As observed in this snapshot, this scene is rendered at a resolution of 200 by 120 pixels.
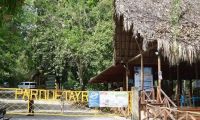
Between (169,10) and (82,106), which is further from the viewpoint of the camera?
(82,106)

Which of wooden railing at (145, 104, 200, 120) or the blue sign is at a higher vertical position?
the blue sign

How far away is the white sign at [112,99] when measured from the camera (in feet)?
44.9

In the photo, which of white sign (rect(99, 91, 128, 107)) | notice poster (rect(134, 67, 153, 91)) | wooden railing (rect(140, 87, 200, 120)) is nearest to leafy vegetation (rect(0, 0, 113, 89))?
notice poster (rect(134, 67, 153, 91))

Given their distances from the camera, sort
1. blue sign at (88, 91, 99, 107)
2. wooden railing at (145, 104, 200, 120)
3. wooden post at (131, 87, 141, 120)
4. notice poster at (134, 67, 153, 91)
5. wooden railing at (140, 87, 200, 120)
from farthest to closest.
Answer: notice poster at (134, 67, 153, 91), blue sign at (88, 91, 99, 107), wooden post at (131, 87, 141, 120), wooden railing at (140, 87, 200, 120), wooden railing at (145, 104, 200, 120)

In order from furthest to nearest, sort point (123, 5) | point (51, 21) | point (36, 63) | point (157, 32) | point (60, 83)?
point (60, 83)
point (36, 63)
point (51, 21)
point (123, 5)
point (157, 32)

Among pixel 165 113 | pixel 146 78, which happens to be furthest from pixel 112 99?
pixel 165 113

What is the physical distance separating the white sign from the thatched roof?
7.01 ft

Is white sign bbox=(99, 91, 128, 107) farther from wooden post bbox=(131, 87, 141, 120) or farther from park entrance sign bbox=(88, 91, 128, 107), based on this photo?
wooden post bbox=(131, 87, 141, 120)

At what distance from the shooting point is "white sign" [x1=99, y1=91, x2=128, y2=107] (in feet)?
44.9

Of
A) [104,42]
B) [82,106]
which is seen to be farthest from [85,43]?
[82,106]

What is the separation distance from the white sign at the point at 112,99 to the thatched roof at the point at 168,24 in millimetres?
2138

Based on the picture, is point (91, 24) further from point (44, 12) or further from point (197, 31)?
point (197, 31)

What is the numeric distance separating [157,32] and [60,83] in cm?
2694

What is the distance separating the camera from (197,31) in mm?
12859
